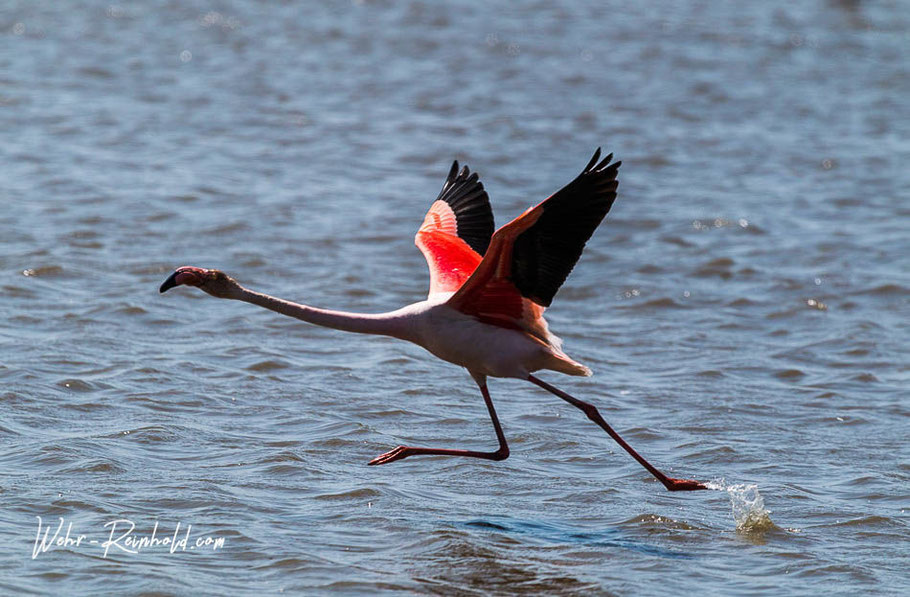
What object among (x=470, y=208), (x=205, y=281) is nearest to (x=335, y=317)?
(x=205, y=281)

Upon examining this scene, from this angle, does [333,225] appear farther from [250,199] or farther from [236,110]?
[236,110]

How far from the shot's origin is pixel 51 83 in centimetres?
1856

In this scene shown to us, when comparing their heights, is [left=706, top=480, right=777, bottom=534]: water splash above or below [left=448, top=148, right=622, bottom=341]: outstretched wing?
below

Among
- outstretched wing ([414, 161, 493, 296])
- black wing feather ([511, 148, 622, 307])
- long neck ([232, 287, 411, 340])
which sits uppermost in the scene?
black wing feather ([511, 148, 622, 307])

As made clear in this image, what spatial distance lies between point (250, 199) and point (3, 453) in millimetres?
7100

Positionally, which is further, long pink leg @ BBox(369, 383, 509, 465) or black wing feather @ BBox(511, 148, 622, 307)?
long pink leg @ BBox(369, 383, 509, 465)

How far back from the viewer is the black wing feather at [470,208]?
8.52 metres

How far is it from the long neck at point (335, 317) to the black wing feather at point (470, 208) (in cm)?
148

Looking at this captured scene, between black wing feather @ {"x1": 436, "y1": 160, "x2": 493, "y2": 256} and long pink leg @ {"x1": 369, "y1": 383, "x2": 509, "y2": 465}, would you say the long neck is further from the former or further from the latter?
black wing feather @ {"x1": 436, "y1": 160, "x2": 493, "y2": 256}

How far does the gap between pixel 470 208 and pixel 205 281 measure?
230 cm

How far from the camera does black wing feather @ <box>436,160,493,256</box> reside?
8.52 metres
